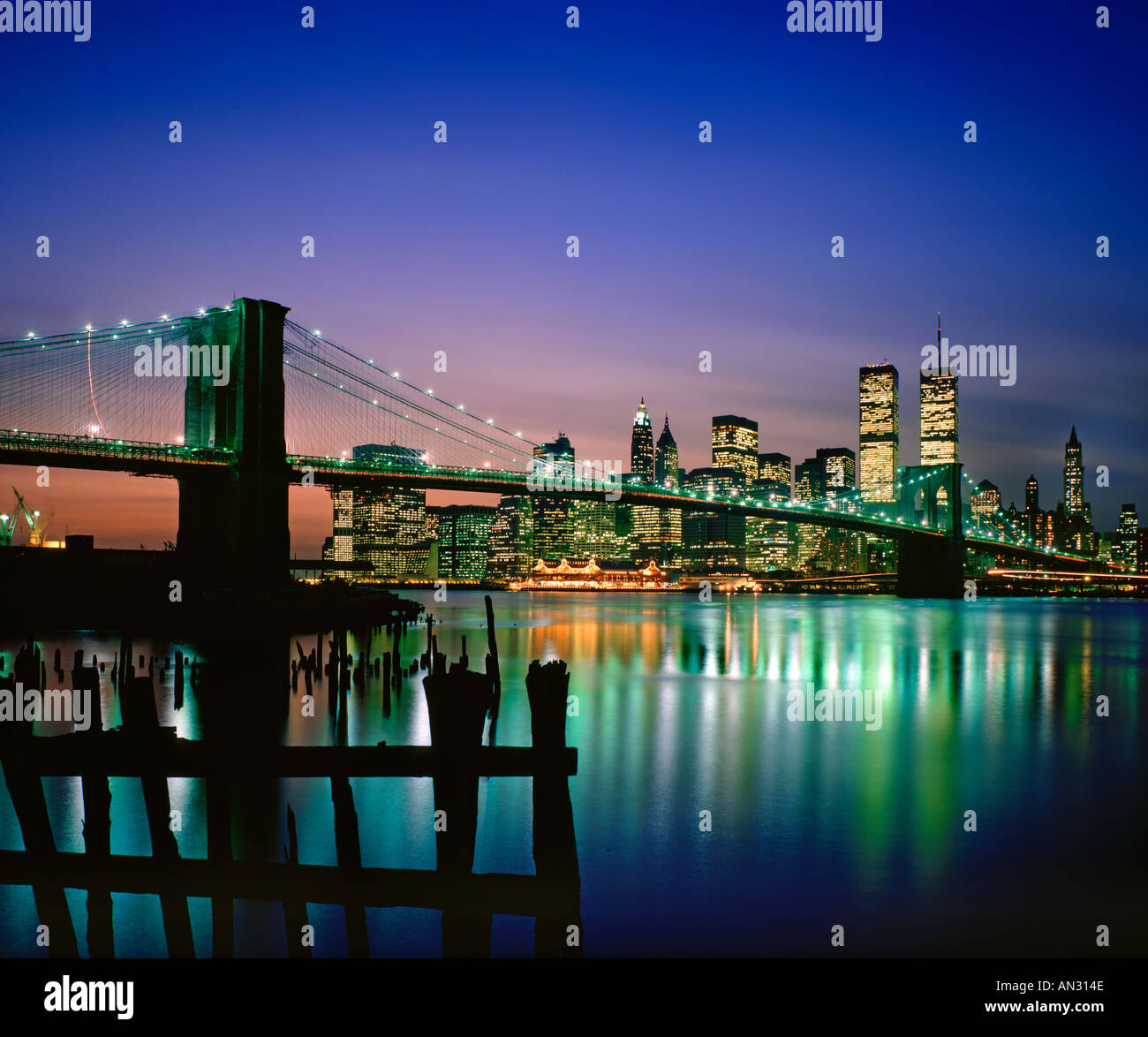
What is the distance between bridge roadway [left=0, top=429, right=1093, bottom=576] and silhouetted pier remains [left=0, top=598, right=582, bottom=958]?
36887 millimetres

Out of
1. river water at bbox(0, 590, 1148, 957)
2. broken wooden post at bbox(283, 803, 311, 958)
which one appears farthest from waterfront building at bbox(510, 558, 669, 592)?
broken wooden post at bbox(283, 803, 311, 958)

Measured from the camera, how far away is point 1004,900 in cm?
1063

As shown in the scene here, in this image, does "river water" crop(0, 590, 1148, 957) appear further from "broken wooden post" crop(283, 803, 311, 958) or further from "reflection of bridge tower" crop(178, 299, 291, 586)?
"reflection of bridge tower" crop(178, 299, 291, 586)

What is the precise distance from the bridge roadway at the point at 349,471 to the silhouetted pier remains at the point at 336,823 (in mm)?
36887

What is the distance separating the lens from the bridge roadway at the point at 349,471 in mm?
41750

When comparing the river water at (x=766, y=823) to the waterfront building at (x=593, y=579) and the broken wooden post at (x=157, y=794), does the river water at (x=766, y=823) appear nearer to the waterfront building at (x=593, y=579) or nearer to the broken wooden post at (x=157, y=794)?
the broken wooden post at (x=157, y=794)

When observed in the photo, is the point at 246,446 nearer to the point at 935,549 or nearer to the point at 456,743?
the point at 456,743

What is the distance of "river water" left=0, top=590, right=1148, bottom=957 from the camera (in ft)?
31.0

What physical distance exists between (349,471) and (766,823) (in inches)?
1683

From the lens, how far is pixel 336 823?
6.66 m

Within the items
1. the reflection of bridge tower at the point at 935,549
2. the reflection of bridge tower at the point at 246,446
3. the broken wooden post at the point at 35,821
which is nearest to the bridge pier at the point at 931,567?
the reflection of bridge tower at the point at 935,549
